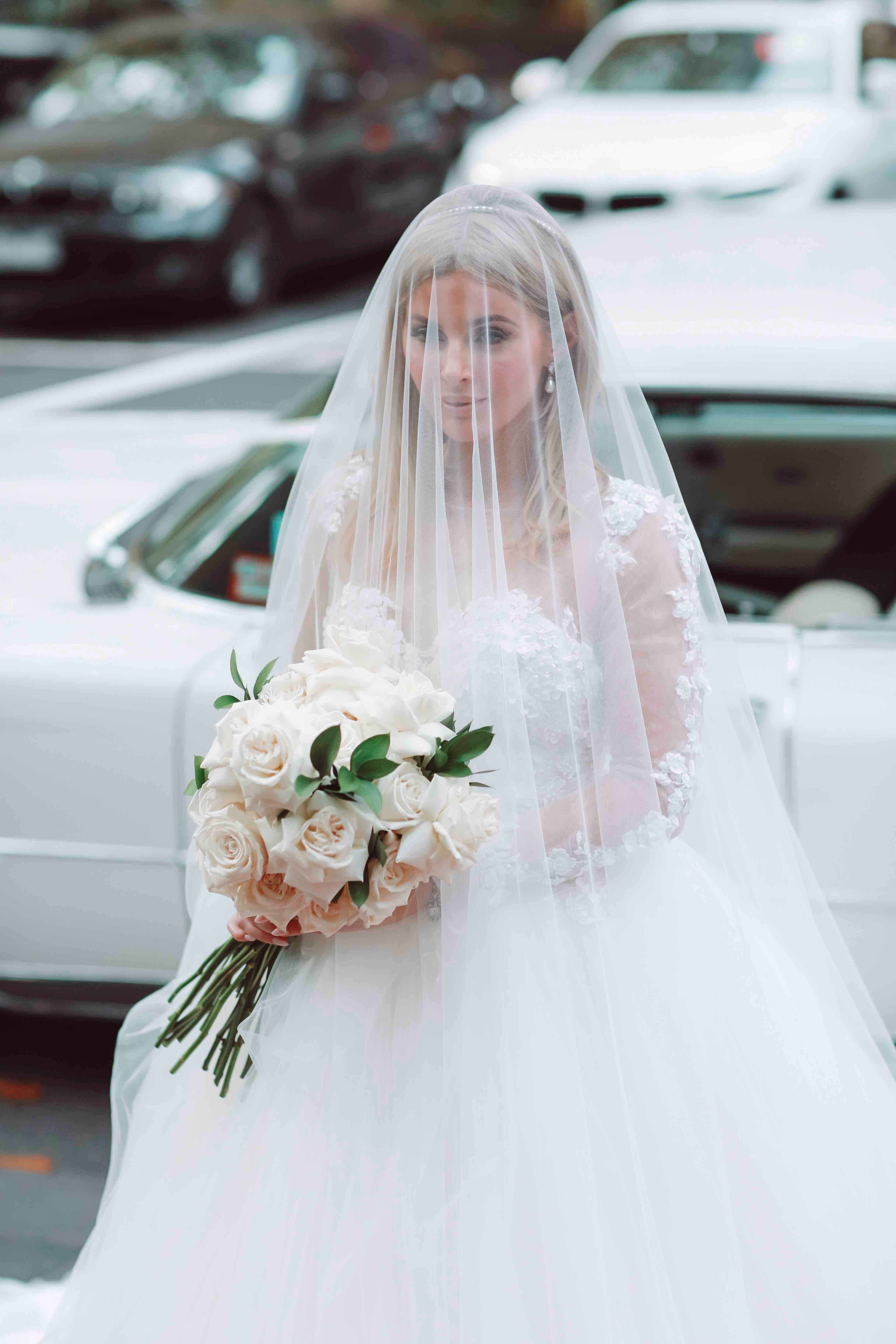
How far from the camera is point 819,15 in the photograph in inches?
349

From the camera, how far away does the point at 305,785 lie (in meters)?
1.55

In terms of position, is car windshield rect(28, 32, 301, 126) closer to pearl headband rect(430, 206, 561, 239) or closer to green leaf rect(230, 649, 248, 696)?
pearl headband rect(430, 206, 561, 239)

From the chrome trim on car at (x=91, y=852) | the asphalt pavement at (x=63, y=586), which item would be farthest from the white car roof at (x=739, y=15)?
the chrome trim on car at (x=91, y=852)

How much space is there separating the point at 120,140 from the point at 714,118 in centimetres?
360

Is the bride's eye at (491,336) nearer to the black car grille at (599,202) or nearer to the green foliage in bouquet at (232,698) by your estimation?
the green foliage in bouquet at (232,698)

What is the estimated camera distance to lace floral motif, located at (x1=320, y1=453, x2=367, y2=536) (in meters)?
1.95

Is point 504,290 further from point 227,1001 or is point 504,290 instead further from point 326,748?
point 227,1001

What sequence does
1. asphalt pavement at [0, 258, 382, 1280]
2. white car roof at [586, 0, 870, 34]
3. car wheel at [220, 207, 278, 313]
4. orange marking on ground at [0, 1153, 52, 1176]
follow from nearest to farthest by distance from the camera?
asphalt pavement at [0, 258, 382, 1280]
orange marking on ground at [0, 1153, 52, 1176]
white car roof at [586, 0, 870, 34]
car wheel at [220, 207, 278, 313]

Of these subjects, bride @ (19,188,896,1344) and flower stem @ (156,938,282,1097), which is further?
flower stem @ (156,938,282,1097)

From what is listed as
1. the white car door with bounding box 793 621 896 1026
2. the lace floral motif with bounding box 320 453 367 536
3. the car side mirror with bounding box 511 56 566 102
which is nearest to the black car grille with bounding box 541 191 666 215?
the car side mirror with bounding box 511 56 566 102

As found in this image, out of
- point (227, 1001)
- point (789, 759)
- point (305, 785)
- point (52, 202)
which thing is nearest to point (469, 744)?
point (305, 785)

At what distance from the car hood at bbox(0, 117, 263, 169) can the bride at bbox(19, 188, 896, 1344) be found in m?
7.90

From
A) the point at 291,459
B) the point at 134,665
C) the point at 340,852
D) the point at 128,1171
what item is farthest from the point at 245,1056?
the point at 291,459

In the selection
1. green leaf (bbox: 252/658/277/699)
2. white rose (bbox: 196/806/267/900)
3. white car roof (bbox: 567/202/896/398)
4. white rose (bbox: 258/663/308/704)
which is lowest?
white rose (bbox: 196/806/267/900)
